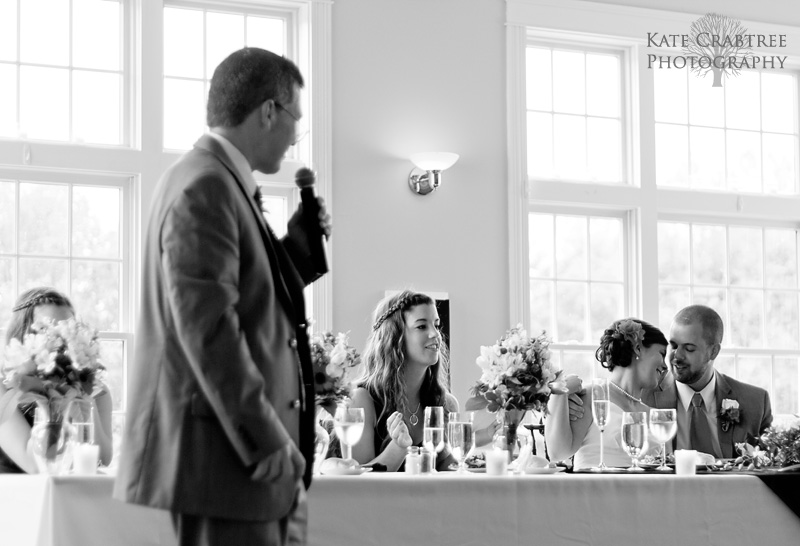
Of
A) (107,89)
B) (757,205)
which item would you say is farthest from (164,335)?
(757,205)

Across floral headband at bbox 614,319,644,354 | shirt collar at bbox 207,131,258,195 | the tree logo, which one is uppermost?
the tree logo

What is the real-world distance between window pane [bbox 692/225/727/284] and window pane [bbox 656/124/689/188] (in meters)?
0.33

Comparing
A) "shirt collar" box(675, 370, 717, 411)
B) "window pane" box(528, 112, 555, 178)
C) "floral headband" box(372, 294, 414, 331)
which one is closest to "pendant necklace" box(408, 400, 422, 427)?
"floral headband" box(372, 294, 414, 331)

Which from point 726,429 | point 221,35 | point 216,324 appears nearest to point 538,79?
point 221,35

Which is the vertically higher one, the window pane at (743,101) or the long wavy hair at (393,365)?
the window pane at (743,101)

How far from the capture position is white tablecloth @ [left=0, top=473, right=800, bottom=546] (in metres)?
2.59

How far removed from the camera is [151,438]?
2.02 meters

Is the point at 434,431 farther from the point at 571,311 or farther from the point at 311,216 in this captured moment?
the point at 571,311

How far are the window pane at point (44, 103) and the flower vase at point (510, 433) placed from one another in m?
3.31

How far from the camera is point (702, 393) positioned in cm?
479

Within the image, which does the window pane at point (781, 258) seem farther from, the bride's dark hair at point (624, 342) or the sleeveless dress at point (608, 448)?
the sleeveless dress at point (608, 448)

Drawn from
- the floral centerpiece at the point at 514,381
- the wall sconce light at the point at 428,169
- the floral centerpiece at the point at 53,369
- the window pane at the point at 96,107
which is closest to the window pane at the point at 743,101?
the wall sconce light at the point at 428,169

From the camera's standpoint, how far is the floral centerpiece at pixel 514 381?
3.37m

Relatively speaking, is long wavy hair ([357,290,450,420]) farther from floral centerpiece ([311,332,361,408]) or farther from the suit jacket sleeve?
the suit jacket sleeve
